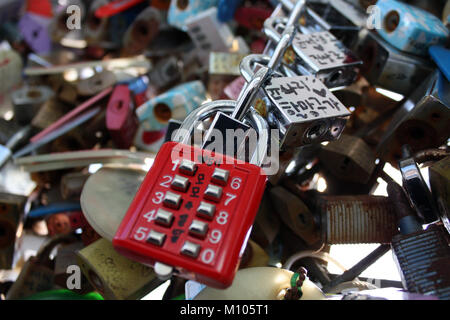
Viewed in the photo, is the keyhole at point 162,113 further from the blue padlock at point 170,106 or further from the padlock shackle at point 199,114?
the padlock shackle at point 199,114

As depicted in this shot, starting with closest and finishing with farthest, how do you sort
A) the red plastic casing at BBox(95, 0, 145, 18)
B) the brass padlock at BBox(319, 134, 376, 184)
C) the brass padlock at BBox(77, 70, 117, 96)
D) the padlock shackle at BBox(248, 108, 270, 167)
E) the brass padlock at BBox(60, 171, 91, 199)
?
1. the padlock shackle at BBox(248, 108, 270, 167)
2. the brass padlock at BBox(319, 134, 376, 184)
3. the brass padlock at BBox(60, 171, 91, 199)
4. the brass padlock at BBox(77, 70, 117, 96)
5. the red plastic casing at BBox(95, 0, 145, 18)

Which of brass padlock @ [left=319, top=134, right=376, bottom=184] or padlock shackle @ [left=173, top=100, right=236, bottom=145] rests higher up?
padlock shackle @ [left=173, top=100, right=236, bottom=145]

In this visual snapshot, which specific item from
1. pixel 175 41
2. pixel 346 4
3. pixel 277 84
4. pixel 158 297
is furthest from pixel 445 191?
pixel 175 41

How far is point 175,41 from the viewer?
1.44 meters

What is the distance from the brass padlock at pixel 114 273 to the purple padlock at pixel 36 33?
106cm

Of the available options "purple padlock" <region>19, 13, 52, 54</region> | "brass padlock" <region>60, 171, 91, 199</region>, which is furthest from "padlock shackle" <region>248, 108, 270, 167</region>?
"purple padlock" <region>19, 13, 52, 54</region>

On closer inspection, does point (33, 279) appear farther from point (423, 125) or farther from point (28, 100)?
point (423, 125)

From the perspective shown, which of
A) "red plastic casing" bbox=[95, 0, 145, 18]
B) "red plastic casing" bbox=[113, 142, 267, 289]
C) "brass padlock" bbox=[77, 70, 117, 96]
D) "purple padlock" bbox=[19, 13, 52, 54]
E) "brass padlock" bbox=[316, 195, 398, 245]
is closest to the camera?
"red plastic casing" bbox=[113, 142, 267, 289]

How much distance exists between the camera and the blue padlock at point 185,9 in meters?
1.24

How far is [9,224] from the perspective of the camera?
94 centimetres

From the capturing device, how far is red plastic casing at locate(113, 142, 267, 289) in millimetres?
560

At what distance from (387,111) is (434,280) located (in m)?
0.52

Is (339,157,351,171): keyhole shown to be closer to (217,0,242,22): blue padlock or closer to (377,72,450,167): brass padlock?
(377,72,450,167): brass padlock

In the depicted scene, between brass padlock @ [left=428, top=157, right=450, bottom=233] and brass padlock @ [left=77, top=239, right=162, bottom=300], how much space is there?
457 millimetres
